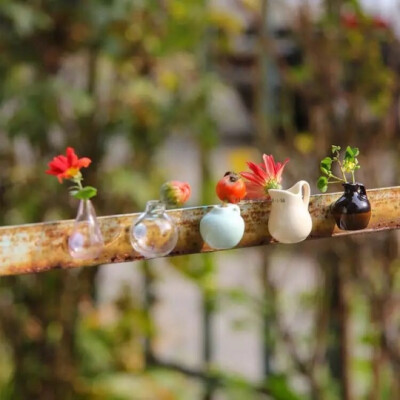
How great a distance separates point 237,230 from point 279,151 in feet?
2.73

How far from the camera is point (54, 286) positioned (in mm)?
1274

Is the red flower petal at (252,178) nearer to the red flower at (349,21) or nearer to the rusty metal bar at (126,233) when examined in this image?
the rusty metal bar at (126,233)

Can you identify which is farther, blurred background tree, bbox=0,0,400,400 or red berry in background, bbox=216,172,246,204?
blurred background tree, bbox=0,0,400,400

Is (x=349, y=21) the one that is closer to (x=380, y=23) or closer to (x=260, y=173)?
(x=380, y=23)

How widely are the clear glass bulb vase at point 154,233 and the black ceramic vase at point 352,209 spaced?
0.29ft

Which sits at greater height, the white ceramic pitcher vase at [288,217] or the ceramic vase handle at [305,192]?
the ceramic vase handle at [305,192]

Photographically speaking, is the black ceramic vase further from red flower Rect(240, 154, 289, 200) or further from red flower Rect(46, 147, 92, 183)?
red flower Rect(46, 147, 92, 183)

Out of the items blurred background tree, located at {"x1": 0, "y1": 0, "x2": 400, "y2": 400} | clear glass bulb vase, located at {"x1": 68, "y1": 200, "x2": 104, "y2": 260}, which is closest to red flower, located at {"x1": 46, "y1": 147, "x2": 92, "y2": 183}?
clear glass bulb vase, located at {"x1": 68, "y1": 200, "x2": 104, "y2": 260}

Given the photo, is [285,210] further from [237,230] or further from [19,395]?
[19,395]

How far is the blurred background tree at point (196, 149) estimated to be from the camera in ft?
3.79

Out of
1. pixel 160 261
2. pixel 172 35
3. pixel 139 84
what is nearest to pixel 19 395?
pixel 160 261

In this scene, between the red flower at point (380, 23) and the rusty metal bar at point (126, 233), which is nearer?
the rusty metal bar at point (126, 233)

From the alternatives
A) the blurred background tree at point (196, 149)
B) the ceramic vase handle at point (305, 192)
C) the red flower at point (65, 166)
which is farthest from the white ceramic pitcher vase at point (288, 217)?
the blurred background tree at point (196, 149)

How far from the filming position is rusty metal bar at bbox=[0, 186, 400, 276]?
14.2 inches
